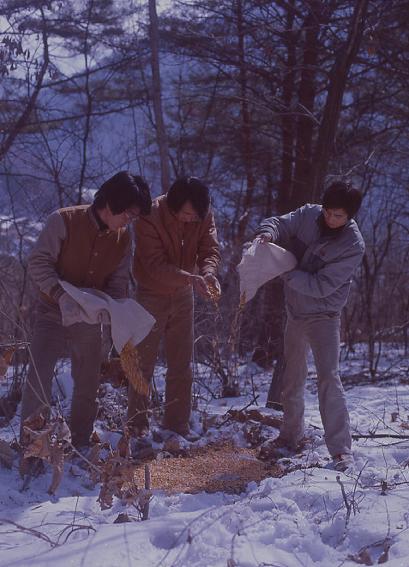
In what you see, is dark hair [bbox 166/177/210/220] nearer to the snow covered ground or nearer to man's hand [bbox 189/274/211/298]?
man's hand [bbox 189/274/211/298]

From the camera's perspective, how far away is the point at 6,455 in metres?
3.65

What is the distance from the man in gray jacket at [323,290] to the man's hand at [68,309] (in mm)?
1194

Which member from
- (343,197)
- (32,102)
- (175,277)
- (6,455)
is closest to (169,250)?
(175,277)

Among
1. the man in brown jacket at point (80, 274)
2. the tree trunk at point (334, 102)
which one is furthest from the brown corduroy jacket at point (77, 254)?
the tree trunk at point (334, 102)

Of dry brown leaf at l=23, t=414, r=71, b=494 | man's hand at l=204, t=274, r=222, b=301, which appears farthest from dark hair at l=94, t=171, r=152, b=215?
dry brown leaf at l=23, t=414, r=71, b=494

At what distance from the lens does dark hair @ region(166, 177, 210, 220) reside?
4.09m

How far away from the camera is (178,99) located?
10672mm

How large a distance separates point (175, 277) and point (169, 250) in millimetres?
253

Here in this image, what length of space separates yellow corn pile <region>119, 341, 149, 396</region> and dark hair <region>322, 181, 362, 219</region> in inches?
57.0

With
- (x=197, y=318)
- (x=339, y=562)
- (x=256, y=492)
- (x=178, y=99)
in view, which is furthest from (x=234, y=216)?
(x=339, y=562)

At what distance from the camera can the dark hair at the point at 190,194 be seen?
161 inches

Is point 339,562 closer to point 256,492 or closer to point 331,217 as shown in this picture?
point 256,492

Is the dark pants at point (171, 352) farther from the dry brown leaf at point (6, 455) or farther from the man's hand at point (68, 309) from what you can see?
the dry brown leaf at point (6, 455)

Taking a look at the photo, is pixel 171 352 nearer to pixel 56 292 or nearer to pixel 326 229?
pixel 56 292
